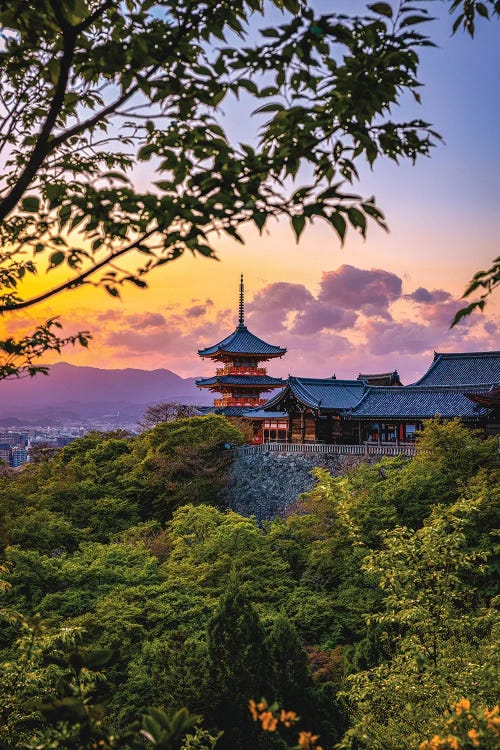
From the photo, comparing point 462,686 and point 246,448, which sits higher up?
point 246,448

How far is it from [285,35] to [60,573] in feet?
43.3

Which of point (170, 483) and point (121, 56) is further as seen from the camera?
point (170, 483)

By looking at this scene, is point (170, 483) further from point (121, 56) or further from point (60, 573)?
point (121, 56)

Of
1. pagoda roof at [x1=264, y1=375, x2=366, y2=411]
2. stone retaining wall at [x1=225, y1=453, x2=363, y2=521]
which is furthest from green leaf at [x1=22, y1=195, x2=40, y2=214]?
pagoda roof at [x1=264, y1=375, x2=366, y2=411]

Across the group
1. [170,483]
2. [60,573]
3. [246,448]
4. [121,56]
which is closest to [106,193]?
[121,56]

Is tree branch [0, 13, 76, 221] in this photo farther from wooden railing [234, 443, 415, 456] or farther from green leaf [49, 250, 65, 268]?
wooden railing [234, 443, 415, 456]

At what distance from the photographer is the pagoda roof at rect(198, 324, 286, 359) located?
1635 inches

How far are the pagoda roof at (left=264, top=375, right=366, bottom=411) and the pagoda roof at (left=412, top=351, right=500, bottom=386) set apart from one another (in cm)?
361

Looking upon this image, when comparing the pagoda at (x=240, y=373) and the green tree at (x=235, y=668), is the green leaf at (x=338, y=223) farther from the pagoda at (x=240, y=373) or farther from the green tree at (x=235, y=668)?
the pagoda at (x=240, y=373)

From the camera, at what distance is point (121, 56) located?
274cm

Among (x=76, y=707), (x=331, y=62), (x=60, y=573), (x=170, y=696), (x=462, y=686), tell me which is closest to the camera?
(x=76, y=707)

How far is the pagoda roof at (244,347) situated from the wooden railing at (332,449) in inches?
544

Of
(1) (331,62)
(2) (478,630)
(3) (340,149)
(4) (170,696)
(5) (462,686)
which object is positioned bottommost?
(4) (170,696)

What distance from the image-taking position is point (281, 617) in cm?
1138
